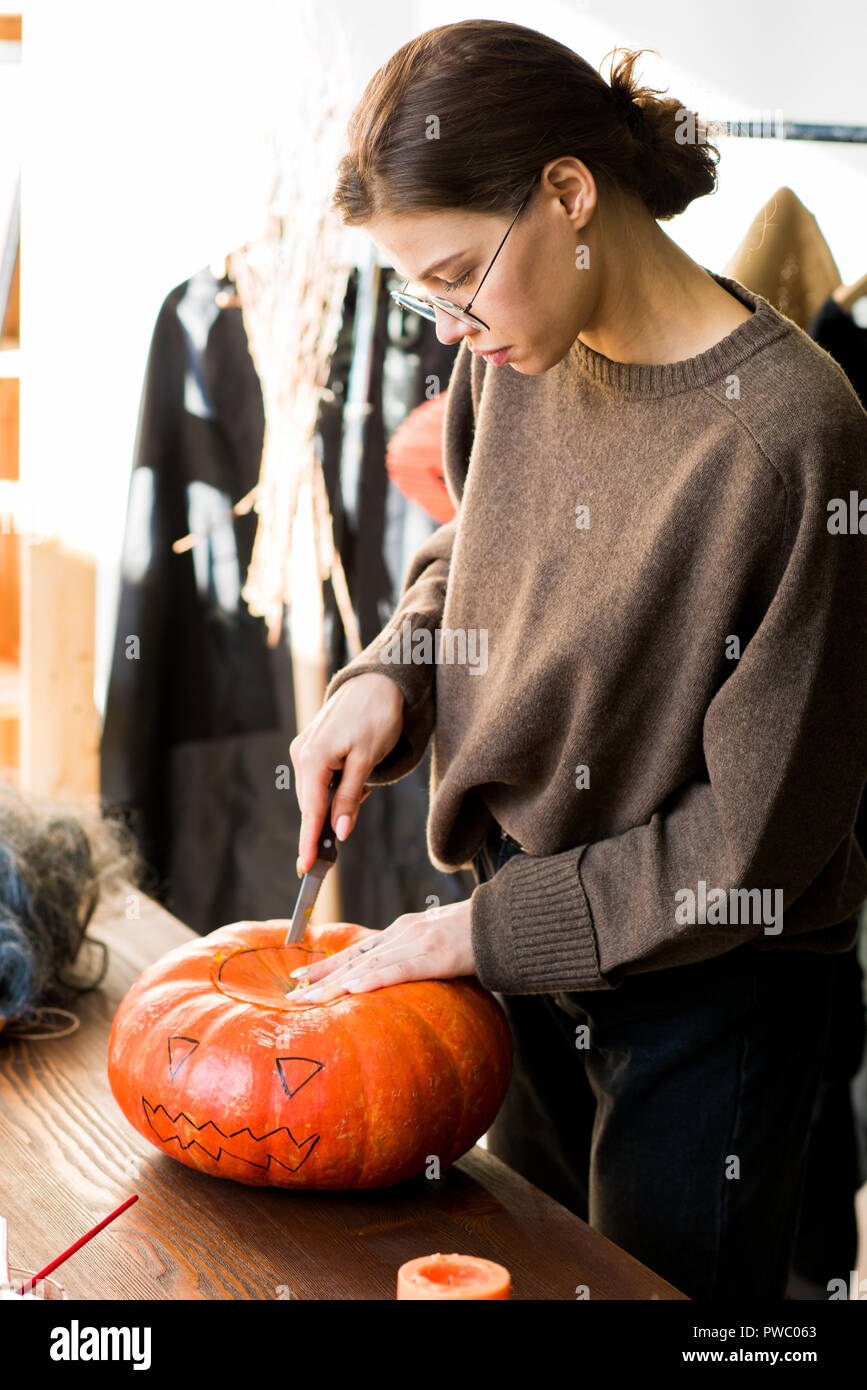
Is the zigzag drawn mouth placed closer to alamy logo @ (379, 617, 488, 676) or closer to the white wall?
alamy logo @ (379, 617, 488, 676)

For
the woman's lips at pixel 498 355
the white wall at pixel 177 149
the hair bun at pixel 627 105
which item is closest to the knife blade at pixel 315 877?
the woman's lips at pixel 498 355

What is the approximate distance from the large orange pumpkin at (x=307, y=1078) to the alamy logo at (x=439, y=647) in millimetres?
313

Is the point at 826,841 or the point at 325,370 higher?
the point at 325,370

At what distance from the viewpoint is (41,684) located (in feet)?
8.64

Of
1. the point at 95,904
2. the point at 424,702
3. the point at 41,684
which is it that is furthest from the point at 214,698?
the point at 424,702

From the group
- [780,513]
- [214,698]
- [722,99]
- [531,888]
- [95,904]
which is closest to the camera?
[780,513]

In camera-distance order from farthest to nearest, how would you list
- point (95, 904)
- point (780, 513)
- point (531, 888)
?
point (95, 904), point (531, 888), point (780, 513)

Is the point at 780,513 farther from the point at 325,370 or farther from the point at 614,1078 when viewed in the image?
the point at 325,370

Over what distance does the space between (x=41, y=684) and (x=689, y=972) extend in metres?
1.90

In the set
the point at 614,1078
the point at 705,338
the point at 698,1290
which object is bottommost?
the point at 698,1290

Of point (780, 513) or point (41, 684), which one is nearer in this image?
point (780, 513)

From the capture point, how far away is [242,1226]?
881 mm

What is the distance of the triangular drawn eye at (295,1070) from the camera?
90 cm

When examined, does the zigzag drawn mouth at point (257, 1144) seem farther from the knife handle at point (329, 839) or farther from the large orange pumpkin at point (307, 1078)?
the knife handle at point (329, 839)
